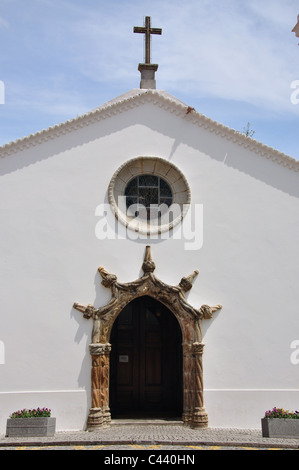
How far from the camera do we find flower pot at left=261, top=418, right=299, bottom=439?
40.3 feet

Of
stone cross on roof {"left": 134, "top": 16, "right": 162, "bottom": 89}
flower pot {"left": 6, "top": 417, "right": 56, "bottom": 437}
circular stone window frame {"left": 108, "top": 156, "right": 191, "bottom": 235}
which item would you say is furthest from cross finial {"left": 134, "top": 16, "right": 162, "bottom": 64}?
flower pot {"left": 6, "top": 417, "right": 56, "bottom": 437}

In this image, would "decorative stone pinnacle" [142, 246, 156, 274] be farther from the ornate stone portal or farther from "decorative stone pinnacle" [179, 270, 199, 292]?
"decorative stone pinnacle" [179, 270, 199, 292]

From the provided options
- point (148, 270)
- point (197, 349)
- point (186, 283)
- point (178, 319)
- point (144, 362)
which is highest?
point (148, 270)

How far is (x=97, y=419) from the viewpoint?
1334 centimetres

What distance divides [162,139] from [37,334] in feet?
19.9

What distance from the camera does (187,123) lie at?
15.4 metres

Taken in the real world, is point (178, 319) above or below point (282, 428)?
above

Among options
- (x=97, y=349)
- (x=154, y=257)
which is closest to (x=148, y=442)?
(x=97, y=349)

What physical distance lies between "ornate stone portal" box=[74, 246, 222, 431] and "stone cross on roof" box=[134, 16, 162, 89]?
5.91m

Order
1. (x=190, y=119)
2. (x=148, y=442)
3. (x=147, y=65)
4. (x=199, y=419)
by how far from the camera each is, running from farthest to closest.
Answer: (x=147, y=65) → (x=190, y=119) → (x=199, y=419) → (x=148, y=442)

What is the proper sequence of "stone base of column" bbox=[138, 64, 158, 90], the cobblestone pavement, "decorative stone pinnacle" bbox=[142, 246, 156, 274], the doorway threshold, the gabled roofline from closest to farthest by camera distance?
1. the cobblestone pavement
2. the doorway threshold
3. "decorative stone pinnacle" bbox=[142, 246, 156, 274]
4. the gabled roofline
5. "stone base of column" bbox=[138, 64, 158, 90]

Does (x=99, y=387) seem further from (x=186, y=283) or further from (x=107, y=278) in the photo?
(x=186, y=283)

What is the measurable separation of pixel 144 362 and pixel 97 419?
260 centimetres

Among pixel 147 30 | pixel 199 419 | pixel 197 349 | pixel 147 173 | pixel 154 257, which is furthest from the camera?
pixel 147 30
